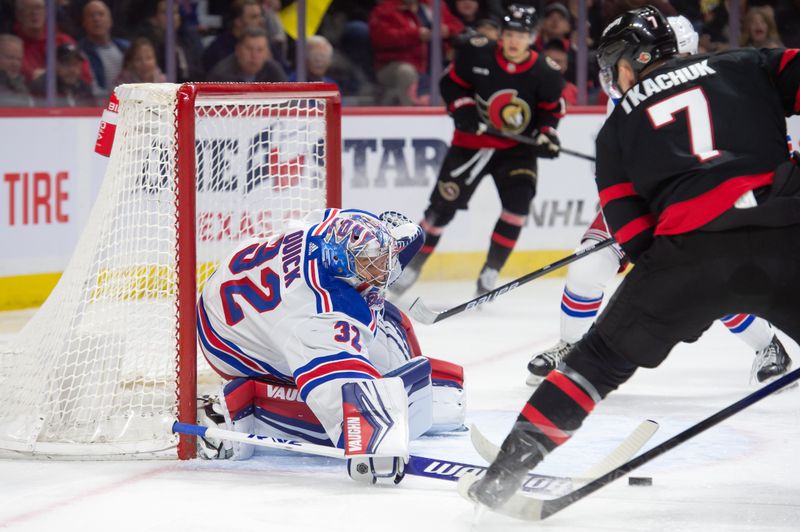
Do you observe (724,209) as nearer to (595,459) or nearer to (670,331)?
(670,331)

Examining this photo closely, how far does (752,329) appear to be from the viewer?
13.1 ft

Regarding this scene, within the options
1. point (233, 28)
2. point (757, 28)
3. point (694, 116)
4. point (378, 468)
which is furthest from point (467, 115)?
point (694, 116)

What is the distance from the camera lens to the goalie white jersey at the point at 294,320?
9.09 feet

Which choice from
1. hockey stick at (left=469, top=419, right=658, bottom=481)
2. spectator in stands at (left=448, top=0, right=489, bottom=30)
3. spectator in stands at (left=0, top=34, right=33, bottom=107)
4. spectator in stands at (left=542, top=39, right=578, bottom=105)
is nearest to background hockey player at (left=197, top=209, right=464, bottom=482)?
hockey stick at (left=469, top=419, right=658, bottom=481)

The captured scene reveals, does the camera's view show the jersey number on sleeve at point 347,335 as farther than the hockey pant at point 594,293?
No

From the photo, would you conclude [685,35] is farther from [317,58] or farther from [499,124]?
[317,58]

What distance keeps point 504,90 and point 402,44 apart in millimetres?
1054

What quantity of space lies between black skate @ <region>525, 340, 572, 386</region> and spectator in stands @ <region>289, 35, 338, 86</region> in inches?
109

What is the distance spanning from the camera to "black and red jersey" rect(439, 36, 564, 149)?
5754mm

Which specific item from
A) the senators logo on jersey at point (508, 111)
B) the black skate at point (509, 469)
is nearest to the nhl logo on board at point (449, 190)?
the senators logo on jersey at point (508, 111)

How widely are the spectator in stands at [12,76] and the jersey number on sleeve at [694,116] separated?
150 inches

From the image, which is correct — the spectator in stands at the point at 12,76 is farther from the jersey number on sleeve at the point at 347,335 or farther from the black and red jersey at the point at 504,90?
the jersey number on sleeve at the point at 347,335

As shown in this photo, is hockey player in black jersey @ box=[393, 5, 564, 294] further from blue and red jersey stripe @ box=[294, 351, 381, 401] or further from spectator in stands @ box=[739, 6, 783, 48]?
blue and red jersey stripe @ box=[294, 351, 381, 401]

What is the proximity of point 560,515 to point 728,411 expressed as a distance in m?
0.38
